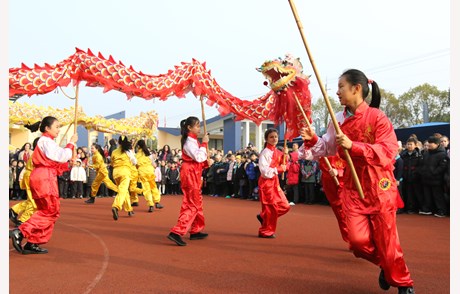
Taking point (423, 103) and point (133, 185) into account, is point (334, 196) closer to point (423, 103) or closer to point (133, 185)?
point (133, 185)

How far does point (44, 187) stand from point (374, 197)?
403 cm

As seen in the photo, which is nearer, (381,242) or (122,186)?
(381,242)

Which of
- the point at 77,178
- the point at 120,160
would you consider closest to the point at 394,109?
the point at 77,178

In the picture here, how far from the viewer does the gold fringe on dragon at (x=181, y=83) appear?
559cm

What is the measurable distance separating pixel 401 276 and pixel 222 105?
4.12m

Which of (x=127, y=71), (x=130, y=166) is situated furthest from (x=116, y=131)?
(x=127, y=71)

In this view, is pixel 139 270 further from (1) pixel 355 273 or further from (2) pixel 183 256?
(1) pixel 355 273

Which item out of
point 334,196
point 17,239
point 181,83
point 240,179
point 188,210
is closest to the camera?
point 17,239

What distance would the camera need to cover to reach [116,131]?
1784 centimetres

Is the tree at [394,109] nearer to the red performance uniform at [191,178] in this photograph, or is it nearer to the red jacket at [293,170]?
the red jacket at [293,170]

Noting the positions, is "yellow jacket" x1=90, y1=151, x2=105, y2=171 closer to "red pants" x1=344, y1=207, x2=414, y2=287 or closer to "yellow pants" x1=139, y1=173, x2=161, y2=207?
"yellow pants" x1=139, y1=173, x2=161, y2=207

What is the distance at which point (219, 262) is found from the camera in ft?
15.6

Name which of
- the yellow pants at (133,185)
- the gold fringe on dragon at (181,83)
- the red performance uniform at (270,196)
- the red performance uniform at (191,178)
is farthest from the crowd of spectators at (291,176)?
the yellow pants at (133,185)

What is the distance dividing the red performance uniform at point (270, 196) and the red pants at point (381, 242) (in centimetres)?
293
